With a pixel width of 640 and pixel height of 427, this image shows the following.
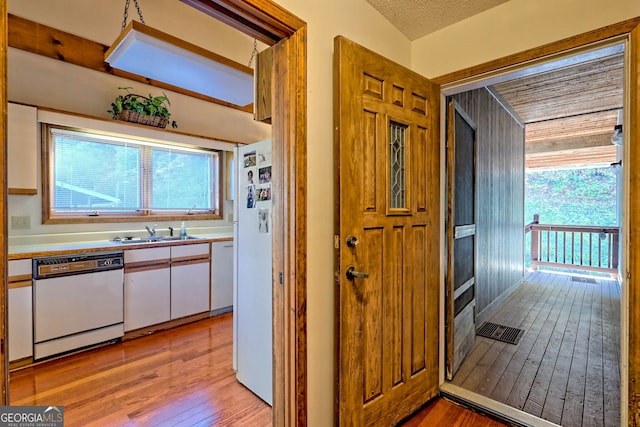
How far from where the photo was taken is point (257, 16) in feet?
4.12

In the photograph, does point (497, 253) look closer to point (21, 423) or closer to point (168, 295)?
point (168, 295)

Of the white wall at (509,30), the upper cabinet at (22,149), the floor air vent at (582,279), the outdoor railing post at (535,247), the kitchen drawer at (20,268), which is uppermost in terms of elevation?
the white wall at (509,30)

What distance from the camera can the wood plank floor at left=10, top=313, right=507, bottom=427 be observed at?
1850 millimetres

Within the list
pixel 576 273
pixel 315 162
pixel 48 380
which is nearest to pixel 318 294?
pixel 315 162

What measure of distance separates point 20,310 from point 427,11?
364 cm

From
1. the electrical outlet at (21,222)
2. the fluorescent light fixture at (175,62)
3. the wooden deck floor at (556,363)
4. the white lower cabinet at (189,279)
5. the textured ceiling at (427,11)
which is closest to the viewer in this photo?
the textured ceiling at (427,11)

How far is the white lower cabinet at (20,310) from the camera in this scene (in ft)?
7.57

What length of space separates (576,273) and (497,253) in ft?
12.2

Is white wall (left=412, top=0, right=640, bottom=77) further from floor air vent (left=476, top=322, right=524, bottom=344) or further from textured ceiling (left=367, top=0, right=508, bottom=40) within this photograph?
floor air vent (left=476, top=322, right=524, bottom=344)

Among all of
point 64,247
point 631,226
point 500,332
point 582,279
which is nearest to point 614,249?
point 582,279

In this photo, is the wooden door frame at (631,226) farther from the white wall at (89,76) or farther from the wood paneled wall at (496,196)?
the white wall at (89,76)

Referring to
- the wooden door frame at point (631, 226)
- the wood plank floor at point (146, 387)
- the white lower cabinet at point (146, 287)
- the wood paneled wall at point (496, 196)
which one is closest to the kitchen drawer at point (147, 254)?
the white lower cabinet at point (146, 287)

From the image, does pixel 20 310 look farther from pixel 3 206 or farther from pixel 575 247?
pixel 575 247

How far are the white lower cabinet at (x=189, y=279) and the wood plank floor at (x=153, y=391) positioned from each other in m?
0.52
